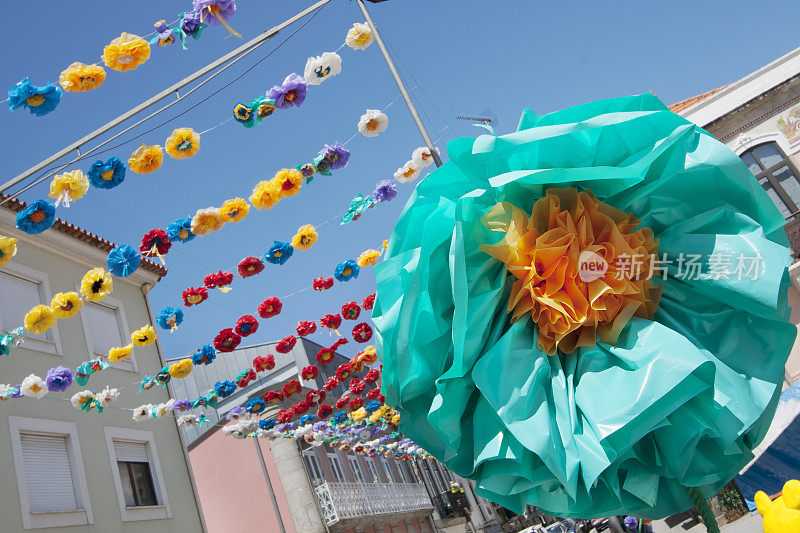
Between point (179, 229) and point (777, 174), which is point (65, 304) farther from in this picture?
point (777, 174)

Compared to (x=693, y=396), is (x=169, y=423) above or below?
above

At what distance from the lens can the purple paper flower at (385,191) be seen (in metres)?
6.59

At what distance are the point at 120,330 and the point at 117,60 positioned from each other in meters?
10.4

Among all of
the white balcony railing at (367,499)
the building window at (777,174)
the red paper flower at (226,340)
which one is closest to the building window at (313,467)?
the white balcony railing at (367,499)

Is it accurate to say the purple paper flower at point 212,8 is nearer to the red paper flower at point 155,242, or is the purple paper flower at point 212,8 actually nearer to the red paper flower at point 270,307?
the red paper flower at point 155,242

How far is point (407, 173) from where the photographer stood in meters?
6.27

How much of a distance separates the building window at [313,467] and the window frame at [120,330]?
905cm

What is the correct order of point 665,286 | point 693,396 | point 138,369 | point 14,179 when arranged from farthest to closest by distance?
point 138,369, point 14,179, point 665,286, point 693,396

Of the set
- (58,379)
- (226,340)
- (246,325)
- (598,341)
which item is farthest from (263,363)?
(598,341)

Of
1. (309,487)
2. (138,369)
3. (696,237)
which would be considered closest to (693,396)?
(696,237)

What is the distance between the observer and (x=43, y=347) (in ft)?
36.1

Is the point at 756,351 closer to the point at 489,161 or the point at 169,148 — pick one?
the point at 489,161

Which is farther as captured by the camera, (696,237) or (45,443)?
(45,443)

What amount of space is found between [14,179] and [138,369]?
10.4 metres
